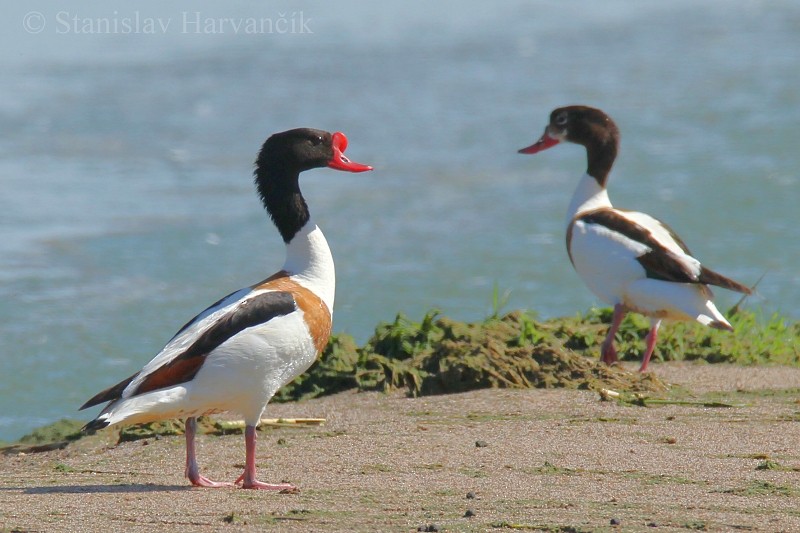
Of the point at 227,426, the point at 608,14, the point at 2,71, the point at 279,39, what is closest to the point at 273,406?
the point at 227,426

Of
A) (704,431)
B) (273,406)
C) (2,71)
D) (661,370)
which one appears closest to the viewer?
(704,431)

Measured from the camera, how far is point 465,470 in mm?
6266

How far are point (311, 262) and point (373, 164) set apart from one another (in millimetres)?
12858

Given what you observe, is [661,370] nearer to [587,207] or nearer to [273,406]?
[587,207]

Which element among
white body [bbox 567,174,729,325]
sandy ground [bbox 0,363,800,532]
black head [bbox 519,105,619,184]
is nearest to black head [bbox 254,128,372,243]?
sandy ground [bbox 0,363,800,532]

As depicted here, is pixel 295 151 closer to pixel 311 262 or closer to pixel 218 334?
pixel 311 262

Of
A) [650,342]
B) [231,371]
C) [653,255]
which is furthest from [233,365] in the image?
[653,255]

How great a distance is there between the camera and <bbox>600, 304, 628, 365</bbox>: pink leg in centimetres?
910

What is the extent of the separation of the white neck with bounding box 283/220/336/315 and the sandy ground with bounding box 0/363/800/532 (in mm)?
843

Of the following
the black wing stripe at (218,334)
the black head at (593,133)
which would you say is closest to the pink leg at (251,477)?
the black wing stripe at (218,334)

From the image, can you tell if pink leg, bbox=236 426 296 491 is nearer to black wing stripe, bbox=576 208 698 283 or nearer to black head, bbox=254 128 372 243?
black head, bbox=254 128 372 243

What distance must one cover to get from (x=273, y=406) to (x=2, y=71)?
20.5 m

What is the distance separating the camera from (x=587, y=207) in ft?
35.2

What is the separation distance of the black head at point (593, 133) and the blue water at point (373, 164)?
2.75m
